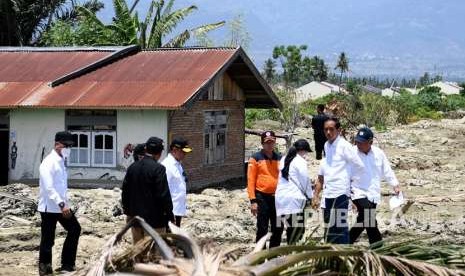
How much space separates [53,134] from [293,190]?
Result: 12.0 meters

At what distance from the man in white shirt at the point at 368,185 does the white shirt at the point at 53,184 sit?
329 centimetres

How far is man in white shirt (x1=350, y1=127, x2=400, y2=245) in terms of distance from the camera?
29.3ft

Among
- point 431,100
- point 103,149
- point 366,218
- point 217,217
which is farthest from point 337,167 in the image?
point 431,100

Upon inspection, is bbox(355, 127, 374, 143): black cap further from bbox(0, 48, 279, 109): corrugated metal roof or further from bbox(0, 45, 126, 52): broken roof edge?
bbox(0, 45, 126, 52): broken roof edge

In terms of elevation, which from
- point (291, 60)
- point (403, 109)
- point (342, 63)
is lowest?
point (403, 109)

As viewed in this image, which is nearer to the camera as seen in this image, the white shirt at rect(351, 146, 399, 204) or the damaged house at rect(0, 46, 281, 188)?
the white shirt at rect(351, 146, 399, 204)

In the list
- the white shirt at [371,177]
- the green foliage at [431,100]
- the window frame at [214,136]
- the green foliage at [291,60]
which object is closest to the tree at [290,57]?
the green foliage at [291,60]

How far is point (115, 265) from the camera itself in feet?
10.7

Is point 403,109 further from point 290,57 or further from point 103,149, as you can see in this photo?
point 290,57

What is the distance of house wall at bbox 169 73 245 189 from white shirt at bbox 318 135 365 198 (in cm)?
1042

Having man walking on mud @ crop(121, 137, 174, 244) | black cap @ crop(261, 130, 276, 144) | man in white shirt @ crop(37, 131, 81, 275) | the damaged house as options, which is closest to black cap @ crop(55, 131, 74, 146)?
man in white shirt @ crop(37, 131, 81, 275)

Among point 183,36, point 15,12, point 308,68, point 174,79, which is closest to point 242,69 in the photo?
point 174,79

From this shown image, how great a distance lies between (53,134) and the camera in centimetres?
1992

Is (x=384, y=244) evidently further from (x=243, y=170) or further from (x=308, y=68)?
(x=308, y=68)
